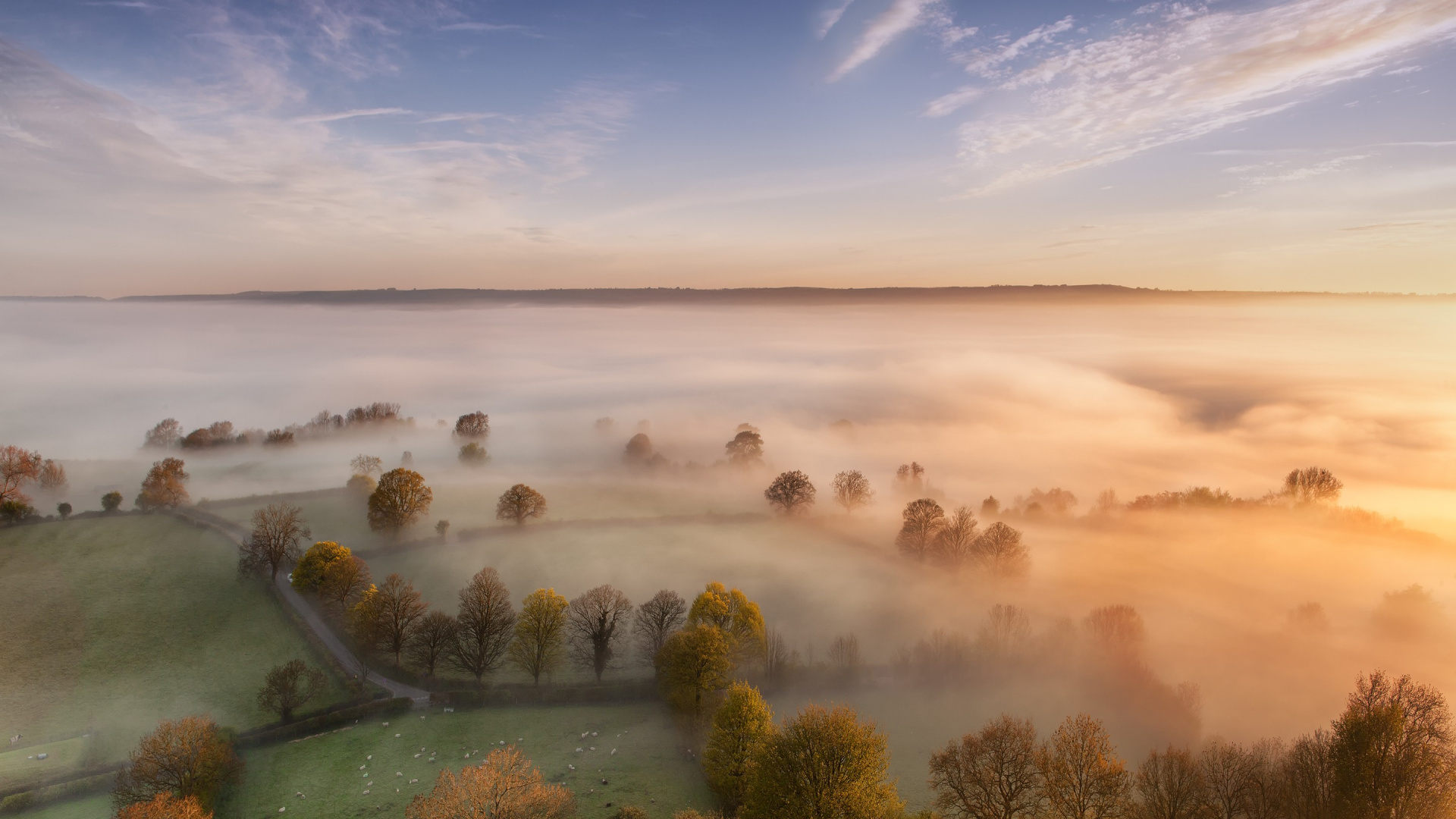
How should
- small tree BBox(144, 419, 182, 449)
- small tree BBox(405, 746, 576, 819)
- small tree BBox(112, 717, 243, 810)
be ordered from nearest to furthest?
small tree BBox(405, 746, 576, 819) < small tree BBox(112, 717, 243, 810) < small tree BBox(144, 419, 182, 449)

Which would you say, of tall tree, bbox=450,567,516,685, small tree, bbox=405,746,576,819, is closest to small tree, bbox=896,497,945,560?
tall tree, bbox=450,567,516,685

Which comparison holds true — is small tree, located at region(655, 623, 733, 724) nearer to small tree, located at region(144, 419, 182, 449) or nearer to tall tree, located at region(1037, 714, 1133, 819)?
tall tree, located at region(1037, 714, 1133, 819)

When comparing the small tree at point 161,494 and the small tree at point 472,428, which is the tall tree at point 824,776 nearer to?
the small tree at point 161,494

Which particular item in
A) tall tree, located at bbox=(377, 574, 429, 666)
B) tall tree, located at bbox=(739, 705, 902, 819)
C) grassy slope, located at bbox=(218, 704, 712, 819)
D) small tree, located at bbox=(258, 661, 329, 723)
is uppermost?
tall tree, located at bbox=(739, 705, 902, 819)

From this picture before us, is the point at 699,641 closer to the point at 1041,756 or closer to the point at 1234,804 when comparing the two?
the point at 1041,756

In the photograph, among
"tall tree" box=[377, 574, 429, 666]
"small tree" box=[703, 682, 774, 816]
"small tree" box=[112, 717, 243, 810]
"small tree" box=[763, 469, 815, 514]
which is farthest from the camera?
"small tree" box=[763, 469, 815, 514]

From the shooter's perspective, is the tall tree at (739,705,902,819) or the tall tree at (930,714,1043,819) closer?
the tall tree at (739,705,902,819)

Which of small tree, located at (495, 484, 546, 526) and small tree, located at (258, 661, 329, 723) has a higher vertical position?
small tree, located at (495, 484, 546, 526)

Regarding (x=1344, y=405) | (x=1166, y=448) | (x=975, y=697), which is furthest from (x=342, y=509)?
(x=1344, y=405)
